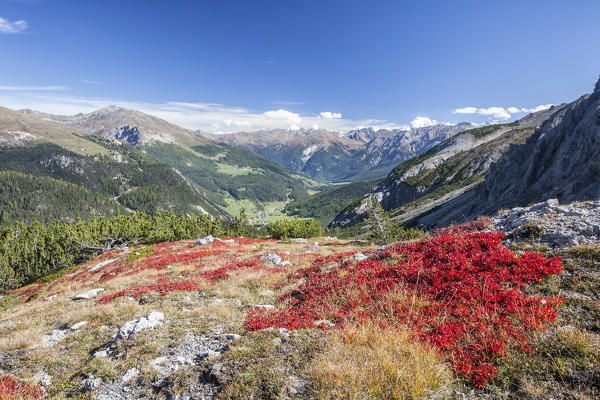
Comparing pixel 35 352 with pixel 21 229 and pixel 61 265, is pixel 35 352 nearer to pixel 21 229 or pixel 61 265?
pixel 61 265

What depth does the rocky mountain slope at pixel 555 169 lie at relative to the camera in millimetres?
51219

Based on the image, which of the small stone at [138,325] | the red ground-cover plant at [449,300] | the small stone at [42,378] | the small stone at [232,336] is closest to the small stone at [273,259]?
the red ground-cover plant at [449,300]

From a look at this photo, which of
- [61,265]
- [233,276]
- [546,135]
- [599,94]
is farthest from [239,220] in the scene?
[599,94]

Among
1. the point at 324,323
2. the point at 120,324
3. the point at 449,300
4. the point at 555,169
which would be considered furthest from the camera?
the point at 555,169

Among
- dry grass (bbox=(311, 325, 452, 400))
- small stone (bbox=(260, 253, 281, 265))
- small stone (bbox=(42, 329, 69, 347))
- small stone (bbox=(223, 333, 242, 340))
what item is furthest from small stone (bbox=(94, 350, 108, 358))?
small stone (bbox=(260, 253, 281, 265))

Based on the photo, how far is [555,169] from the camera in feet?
220

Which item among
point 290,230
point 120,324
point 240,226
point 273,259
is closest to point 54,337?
point 120,324

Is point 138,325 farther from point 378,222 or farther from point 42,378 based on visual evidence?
point 378,222

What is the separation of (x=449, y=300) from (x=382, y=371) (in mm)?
4648

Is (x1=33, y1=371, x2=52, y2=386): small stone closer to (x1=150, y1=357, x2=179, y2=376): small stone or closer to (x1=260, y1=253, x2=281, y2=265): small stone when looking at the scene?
(x1=150, y1=357, x2=179, y2=376): small stone

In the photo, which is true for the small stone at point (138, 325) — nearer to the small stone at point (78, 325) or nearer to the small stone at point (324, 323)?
the small stone at point (78, 325)

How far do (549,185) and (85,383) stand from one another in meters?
90.0

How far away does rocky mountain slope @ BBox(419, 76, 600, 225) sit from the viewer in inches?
2016

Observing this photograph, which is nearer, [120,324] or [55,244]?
[120,324]
